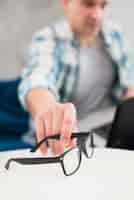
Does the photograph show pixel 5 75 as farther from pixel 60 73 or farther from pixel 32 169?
pixel 32 169

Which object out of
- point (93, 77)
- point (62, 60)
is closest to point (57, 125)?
point (62, 60)

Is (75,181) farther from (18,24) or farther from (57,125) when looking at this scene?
(18,24)

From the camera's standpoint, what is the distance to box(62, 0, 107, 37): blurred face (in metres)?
2.05

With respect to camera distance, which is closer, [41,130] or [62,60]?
[41,130]

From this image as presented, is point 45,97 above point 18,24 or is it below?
below

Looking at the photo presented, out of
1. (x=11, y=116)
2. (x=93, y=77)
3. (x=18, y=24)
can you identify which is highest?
(x=18, y=24)

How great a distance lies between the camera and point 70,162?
3.81 ft

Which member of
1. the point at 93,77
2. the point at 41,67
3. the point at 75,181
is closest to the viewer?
the point at 75,181

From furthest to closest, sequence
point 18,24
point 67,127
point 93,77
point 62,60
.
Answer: point 18,24 < point 93,77 < point 62,60 < point 67,127

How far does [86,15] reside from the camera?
2.07m

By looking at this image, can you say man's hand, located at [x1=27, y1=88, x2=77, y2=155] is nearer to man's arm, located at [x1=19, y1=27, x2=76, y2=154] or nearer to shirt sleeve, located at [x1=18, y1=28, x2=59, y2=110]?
man's arm, located at [x1=19, y1=27, x2=76, y2=154]

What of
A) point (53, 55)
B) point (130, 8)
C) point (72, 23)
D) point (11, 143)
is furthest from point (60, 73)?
point (130, 8)

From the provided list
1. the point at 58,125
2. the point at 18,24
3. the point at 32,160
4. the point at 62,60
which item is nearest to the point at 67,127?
the point at 58,125

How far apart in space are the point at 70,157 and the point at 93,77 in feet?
3.22
